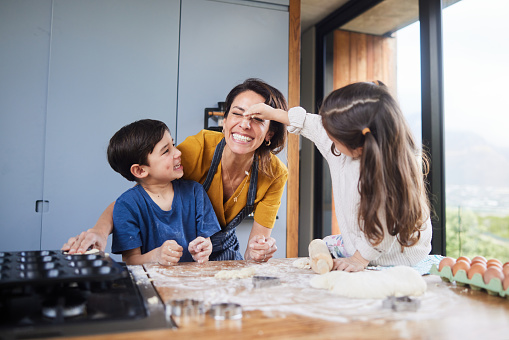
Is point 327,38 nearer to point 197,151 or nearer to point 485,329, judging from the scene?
point 197,151

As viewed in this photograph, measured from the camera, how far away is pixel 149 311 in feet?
1.95

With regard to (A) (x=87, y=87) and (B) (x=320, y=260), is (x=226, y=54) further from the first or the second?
(B) (x=320, y=260)

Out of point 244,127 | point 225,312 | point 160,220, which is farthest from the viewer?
point 244,127

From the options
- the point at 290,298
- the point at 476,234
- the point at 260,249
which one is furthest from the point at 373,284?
the point at 476,234

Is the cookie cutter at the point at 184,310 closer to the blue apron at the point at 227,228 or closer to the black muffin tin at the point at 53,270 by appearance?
the black muffin tin at the point at 53,270

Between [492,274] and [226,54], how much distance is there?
7.72 feet

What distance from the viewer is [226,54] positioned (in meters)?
2.80

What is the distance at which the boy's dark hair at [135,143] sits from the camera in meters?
1.41


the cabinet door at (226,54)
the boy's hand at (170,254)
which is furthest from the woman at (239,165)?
the cabinet door at (226,54)

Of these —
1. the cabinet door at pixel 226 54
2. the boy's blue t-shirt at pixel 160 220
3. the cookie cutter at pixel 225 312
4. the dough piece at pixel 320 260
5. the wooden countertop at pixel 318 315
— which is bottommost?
the wooden countertop at pixel 318 315

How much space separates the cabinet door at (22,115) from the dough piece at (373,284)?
212 cm

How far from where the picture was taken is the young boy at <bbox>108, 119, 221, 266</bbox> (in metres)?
1.28

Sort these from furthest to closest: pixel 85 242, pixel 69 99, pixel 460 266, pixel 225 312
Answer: pixel 69 99
pixel 85 242
pixel 460 266
pixel 225 312

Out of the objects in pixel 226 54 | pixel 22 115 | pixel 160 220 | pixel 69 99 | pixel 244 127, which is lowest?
pixel 160 220
